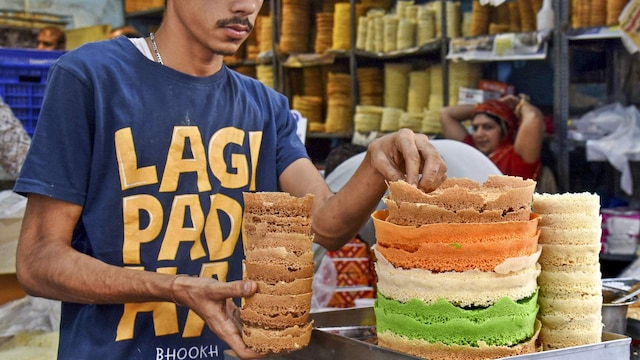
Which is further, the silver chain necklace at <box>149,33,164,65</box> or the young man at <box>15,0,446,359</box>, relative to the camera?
the silver chain necklace at <box>149,33,164,65</box>

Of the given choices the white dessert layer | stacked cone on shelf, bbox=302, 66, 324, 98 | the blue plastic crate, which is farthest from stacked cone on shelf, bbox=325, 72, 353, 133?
the white dessert layer

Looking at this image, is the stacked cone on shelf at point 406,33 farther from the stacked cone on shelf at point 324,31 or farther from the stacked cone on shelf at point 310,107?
the stacked cone on shelf at point 310,107

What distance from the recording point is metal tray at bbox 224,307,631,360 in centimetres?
116

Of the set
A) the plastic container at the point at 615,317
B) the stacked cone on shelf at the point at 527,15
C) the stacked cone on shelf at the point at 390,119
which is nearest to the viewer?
the plastic container at the point at 615,317

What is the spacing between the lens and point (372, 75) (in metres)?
6.80

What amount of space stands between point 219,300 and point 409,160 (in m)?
0.40

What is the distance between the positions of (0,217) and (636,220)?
11.0 ft

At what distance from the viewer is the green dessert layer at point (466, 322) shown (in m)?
1.16

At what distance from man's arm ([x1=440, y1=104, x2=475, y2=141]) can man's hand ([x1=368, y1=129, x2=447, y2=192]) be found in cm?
421

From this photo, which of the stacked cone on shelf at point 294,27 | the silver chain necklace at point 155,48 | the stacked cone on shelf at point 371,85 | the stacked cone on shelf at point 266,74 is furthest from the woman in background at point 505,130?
the silver chain necklace at point 155,48

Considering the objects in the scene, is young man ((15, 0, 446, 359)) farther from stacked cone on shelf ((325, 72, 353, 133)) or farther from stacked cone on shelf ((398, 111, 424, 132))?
stacked cone on shelf ((325, 72, 353, 133))

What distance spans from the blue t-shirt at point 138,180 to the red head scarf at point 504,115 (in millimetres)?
3772

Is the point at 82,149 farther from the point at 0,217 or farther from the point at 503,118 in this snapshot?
the point at 503,118

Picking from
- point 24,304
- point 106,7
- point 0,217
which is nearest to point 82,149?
point 0,217
